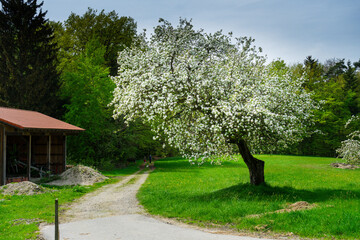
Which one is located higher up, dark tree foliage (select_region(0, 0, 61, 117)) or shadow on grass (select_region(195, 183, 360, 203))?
dark tree foliage (select_region(0, 0, 61, 117))

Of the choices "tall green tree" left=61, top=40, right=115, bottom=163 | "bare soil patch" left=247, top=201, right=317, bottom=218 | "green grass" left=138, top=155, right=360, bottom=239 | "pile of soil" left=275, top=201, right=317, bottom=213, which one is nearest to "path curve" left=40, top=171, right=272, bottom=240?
"green grass" left=138, top=155, right=360, bottom=239

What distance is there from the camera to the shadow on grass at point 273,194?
44.3ft

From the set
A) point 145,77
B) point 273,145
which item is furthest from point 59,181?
point 273,145

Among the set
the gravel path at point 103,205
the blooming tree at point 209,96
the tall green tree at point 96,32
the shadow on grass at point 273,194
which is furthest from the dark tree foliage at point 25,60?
the shadow on grass at point 273,194

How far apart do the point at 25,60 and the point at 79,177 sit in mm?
20115

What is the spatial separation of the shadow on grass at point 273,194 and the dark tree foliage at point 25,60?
91.0 feet

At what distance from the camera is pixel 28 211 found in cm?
1288

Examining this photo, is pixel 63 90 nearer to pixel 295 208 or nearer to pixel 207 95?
pixel 207 95

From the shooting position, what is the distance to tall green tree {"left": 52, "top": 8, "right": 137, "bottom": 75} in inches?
1962

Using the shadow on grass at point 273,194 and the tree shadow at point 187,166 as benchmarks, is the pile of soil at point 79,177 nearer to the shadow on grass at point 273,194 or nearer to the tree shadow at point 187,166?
the shadow on grass at point 273,194

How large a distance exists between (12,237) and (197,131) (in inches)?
298

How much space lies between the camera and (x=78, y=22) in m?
50.0

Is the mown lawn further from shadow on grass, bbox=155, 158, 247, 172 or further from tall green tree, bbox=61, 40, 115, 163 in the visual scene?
shadow on grass, bbox=155, 158, 247, 172

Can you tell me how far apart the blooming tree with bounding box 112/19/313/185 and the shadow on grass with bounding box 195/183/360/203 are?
2.79 ft
